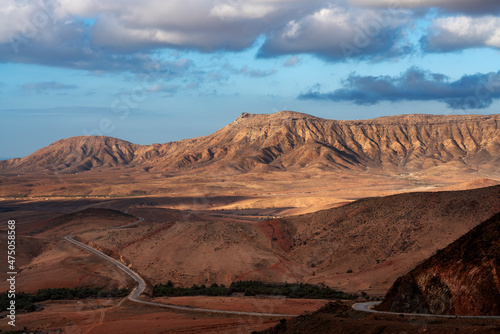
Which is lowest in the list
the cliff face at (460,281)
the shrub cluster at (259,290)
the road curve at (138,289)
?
the shrub cluster at (259,290)

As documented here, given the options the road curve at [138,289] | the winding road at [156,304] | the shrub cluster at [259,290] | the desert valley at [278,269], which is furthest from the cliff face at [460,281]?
the shrub cluster at [259,290]

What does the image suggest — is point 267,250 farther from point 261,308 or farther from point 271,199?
point 271,199

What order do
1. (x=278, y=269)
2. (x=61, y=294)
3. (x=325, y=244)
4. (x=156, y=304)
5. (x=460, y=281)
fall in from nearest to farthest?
(x=460, y=281) < (x=156, y=304) < (x=61, y=294) < (x=278, y=269) < (x=325, y=244)

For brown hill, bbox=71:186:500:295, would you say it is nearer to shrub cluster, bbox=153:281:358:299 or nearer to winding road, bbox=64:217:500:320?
winding road, bbox=64:217:500:320

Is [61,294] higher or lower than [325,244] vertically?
lower

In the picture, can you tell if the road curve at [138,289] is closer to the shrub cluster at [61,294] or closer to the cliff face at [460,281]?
the shrub cluster at [61,294]

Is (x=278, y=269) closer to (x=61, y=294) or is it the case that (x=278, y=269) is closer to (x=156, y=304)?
(x=156, y=304)

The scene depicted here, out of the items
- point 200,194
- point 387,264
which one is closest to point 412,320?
point 387,264

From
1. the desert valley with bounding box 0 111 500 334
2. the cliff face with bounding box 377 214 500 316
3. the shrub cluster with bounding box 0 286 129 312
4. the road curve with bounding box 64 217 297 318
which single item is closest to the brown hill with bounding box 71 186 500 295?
the desert valley with bounding box 0 111 500 334

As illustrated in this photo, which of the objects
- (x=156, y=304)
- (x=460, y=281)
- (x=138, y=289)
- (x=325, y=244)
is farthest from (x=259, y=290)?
(x=460, y=281)
